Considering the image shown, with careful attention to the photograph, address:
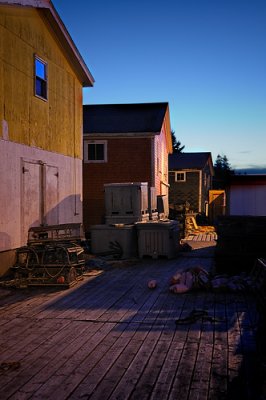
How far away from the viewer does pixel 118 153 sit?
24188 mm

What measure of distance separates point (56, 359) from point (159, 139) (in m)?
21.0

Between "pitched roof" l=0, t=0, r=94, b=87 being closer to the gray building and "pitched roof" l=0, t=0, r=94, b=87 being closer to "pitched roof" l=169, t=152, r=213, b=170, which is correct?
the gray building

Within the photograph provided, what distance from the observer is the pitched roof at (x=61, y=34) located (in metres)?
13.1

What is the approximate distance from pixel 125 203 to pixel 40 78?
17.2 ft

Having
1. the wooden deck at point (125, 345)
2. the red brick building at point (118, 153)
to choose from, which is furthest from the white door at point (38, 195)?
the red brick building at point (118, 153)

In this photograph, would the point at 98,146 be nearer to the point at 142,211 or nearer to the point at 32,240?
the point at 142,211

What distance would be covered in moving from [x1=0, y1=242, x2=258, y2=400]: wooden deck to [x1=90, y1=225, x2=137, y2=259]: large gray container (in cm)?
502

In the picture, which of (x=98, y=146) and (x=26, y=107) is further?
(x=98, y=146)

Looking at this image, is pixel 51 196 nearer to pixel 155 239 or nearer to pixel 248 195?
pixel 155 239

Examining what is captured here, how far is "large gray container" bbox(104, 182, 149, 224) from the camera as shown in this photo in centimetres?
1683

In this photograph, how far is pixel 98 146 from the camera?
2453 centimetres

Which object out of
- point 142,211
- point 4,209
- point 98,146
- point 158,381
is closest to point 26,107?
point 4,209

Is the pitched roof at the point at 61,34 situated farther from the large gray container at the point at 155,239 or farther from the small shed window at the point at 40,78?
the large gray container at the point at 155,239

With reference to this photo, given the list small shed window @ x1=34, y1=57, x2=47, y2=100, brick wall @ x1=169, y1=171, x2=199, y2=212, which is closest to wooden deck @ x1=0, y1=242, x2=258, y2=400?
small shed window @ x1=34, y1=57, x2=47, y2=100
